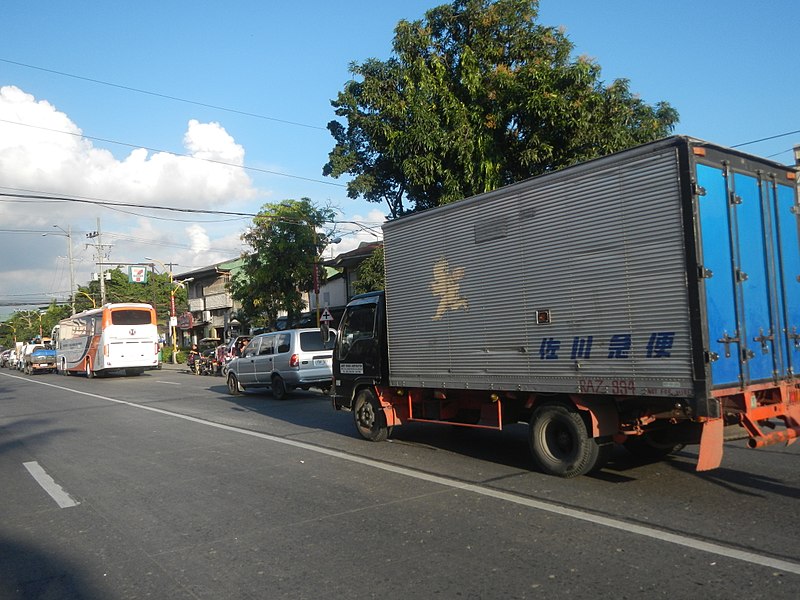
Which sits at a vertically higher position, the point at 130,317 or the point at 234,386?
the point at 130,317

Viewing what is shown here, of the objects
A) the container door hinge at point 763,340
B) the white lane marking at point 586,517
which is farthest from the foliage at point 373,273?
the container door hinge at point 763,340

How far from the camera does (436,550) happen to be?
5.34m

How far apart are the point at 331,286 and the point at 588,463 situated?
32.4 meters

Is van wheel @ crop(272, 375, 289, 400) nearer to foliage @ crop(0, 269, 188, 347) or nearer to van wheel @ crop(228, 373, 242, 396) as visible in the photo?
van wheel @ crop(228, 373, 242, 396)

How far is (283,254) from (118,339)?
9603 mm

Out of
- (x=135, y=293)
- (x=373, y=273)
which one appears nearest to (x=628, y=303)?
(x=373, y=273)

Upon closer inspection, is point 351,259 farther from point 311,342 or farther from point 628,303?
point 628,303

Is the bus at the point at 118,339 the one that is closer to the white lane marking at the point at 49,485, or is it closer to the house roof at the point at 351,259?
the house roof at the point at 351,259

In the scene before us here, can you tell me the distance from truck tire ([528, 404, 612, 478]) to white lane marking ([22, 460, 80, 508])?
5.16 m

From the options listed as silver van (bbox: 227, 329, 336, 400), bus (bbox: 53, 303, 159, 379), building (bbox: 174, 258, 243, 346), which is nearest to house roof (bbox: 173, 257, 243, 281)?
building (bbox: 174, 258, 243, 346)

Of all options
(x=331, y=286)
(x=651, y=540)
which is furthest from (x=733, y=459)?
(x=331, y=286)

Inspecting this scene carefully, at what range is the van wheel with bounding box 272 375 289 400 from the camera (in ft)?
60.0

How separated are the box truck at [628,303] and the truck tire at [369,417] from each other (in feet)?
5.48

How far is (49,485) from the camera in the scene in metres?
8.52
